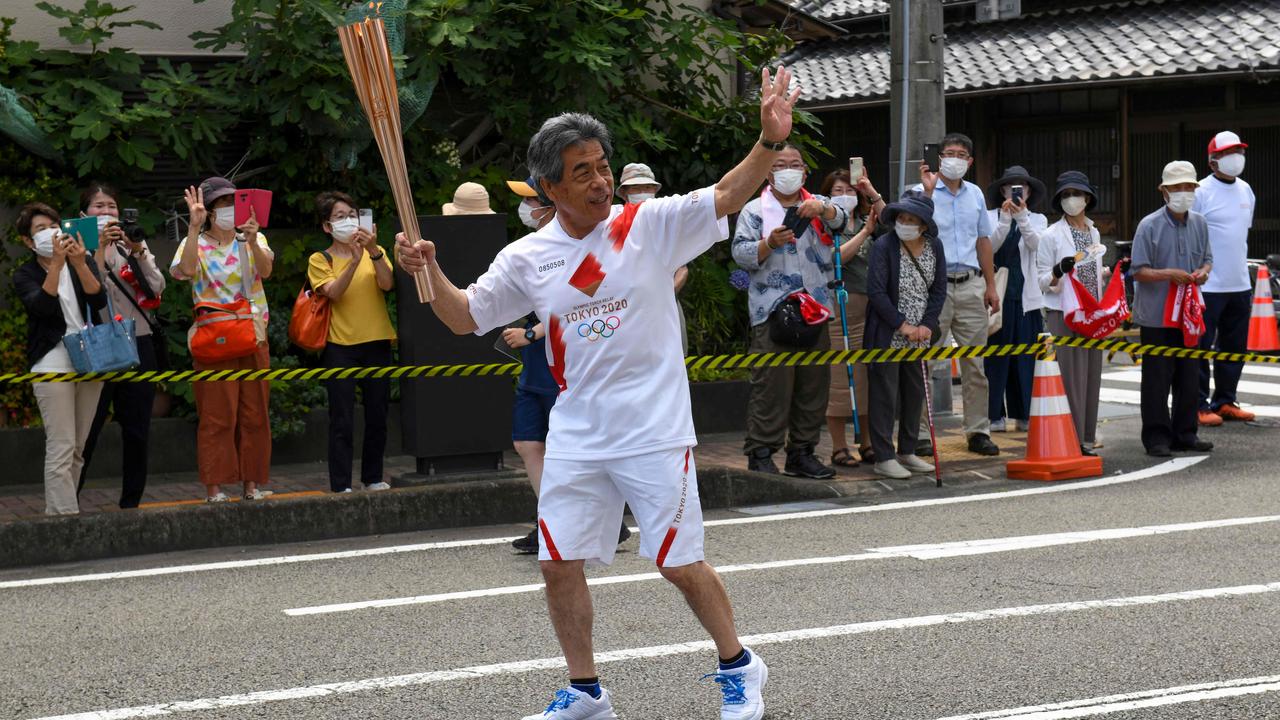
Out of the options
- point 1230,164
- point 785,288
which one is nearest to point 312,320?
point 785,288

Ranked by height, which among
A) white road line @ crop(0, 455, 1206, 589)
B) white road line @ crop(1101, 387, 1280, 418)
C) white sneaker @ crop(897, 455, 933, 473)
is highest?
white sneaker @ crop(897, 455, 933, 473)

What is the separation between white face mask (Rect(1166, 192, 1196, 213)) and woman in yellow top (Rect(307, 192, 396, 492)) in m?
5.53

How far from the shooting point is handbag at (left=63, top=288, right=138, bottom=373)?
9.39 m

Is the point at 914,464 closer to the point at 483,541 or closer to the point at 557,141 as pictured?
the point at 483,541

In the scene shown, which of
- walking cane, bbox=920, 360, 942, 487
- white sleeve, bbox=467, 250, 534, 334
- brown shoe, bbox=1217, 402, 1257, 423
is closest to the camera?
white sleeve, bbox=467, 250, 534, 334

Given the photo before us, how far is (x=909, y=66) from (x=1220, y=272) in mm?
2756

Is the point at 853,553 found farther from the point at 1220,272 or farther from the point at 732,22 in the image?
the point at 732,22

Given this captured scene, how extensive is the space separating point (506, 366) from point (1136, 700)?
546 centimetres

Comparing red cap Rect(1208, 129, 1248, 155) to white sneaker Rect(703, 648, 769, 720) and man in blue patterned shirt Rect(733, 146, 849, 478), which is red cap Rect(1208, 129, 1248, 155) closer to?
man in blue patterned shirt Rect(733, 146, 849, 478)

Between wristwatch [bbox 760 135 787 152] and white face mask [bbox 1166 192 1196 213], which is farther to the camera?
white face mask [bbox 1166 192 1196 213]

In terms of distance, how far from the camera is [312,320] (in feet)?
33.4

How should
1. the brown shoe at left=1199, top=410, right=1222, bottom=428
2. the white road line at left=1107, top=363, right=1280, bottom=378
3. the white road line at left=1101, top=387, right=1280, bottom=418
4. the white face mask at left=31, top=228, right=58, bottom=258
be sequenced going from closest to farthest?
the white face mask at left=31, top=228, right=58, bottom=258
the brown shoe at left=1199, top=410, right=1222, bottom=428
the white road line at left=1101, top=387, right=1280, bottom=418
the white road line at left=1107, top=363, right=1280, bottom=378

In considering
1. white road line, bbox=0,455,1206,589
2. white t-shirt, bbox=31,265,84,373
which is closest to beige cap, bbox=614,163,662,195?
white road line, bbox=0,455,1206,589

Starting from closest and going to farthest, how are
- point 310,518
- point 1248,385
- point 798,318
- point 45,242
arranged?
1. point 45,242
2. point 310,518
3. point 798,318
4. point 1248,385
